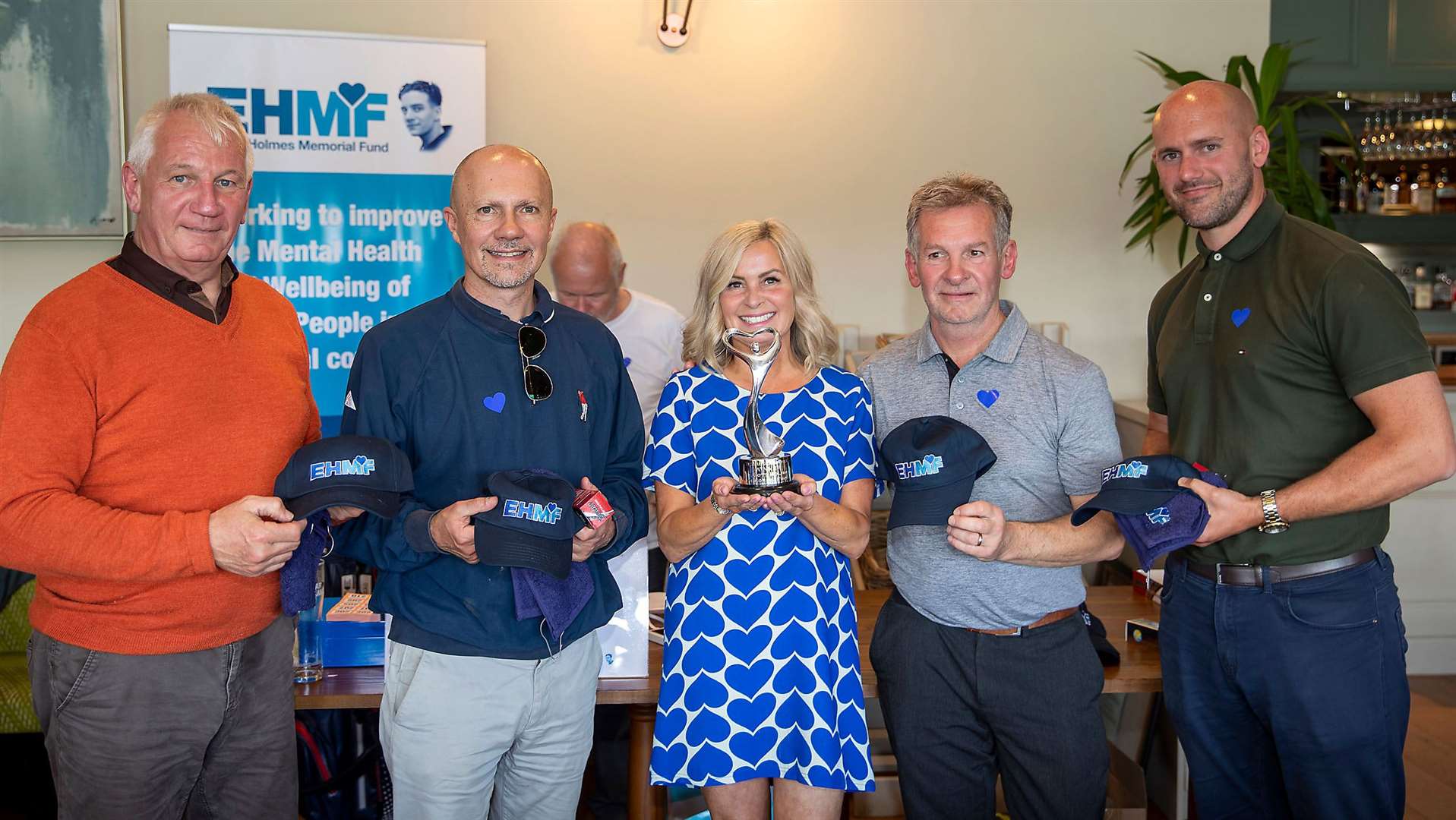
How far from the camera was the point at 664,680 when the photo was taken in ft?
6.70

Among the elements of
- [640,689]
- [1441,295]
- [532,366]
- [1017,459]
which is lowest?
[640,689]

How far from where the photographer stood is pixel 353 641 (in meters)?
2.61

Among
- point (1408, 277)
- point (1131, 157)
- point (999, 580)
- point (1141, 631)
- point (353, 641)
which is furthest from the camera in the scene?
point (1408, 277)

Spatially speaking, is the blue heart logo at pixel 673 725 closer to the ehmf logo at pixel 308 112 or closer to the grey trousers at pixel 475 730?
the grey trousers at pixel 475 730

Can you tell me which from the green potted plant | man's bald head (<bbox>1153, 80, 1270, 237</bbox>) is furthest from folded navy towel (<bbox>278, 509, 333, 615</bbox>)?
the green potted plant

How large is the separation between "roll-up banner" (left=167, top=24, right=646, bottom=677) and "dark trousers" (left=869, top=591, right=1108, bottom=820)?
2.96 metres

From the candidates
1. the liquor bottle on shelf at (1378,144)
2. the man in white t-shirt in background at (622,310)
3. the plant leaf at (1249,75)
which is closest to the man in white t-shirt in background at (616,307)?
the man in white t-shirt in background at (622,310)

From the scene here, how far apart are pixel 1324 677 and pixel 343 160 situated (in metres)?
3.81

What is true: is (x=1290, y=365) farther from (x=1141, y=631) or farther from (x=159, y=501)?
(x=159, y=501)

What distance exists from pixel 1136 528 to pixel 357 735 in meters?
2.18

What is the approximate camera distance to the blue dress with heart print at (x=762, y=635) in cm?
→ 200

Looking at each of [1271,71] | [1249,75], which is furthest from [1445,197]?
[1249,75]

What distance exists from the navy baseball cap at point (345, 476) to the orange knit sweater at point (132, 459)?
0.54 ft

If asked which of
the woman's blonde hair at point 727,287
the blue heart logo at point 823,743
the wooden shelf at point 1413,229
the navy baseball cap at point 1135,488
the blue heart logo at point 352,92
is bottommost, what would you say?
the blue heart logo at point 823,743
